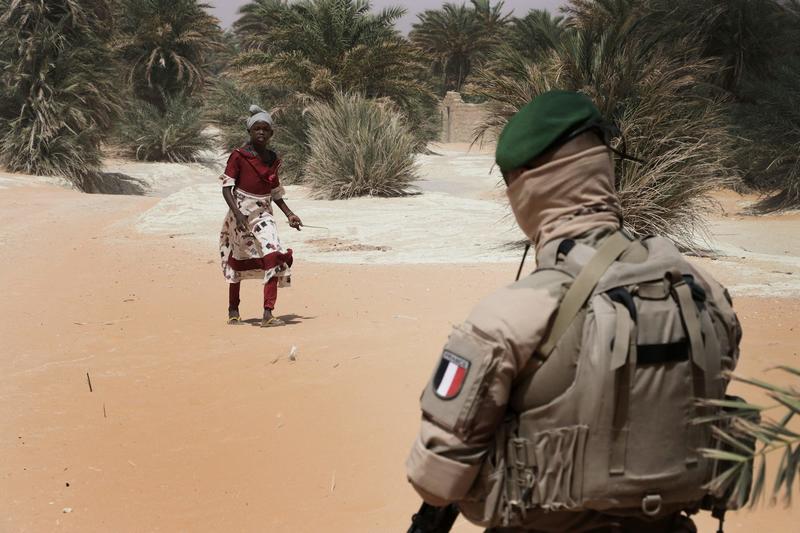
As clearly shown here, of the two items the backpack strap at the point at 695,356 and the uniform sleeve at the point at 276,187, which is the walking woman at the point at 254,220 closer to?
the uniform sleeve at the point at 276,187

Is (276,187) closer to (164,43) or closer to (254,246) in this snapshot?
(254,246)

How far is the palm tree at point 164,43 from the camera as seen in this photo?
34.4 metres

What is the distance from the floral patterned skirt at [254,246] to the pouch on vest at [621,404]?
513 cm

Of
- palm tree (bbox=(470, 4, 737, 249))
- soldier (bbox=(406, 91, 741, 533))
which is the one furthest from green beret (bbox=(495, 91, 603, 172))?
palm tree (bbox=(470, 4, 737, 249))

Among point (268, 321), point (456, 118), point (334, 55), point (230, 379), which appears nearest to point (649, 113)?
point (268, 321)

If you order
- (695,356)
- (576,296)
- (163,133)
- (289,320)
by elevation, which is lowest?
(163,133)

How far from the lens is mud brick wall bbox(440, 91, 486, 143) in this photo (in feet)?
145

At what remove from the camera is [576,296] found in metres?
1.67

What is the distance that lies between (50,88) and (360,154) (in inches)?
431

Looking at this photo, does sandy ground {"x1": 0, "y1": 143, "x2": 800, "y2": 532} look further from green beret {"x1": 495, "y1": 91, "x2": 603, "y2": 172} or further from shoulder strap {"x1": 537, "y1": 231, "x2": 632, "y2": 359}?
green beret {"x1": 495, "y1": 91, "x2": 603, "y2": 172}

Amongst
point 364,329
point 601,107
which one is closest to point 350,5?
point 601,107

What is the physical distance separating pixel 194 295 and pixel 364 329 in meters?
2.43

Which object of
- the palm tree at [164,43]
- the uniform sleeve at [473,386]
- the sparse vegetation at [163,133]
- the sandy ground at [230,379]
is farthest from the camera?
the palm tree at [164,43]

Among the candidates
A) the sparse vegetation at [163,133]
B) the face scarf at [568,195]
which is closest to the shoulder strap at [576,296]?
the face scarf at [568,195]
